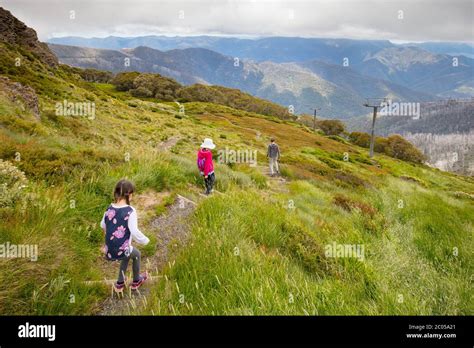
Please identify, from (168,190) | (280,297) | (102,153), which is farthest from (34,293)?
(102,153)

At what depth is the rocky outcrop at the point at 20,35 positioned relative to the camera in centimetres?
4563

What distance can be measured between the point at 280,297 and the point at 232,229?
2.06 m

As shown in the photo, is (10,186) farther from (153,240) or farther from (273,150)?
(273,150)

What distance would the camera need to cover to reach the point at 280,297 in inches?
154

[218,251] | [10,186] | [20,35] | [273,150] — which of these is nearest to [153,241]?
[218,251]

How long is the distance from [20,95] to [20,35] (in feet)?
133

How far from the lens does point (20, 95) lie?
719 inches

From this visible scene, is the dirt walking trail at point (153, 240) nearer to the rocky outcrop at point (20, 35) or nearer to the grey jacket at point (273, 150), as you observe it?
the grey jacket at point (273, 150)

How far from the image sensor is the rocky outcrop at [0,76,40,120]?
57.2ft

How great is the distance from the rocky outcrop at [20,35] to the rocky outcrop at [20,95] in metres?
33.1

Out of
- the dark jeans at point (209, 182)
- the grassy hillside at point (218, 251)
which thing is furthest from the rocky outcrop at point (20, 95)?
the dark jeans at point (209, 182)

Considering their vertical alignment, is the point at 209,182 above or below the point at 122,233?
below

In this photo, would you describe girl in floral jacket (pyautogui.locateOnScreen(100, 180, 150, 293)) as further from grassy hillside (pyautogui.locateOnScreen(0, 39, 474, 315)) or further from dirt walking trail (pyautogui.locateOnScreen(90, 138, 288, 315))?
grassy hillside (pyautogui.locateOnScreen(0, 39, 474, 315))
